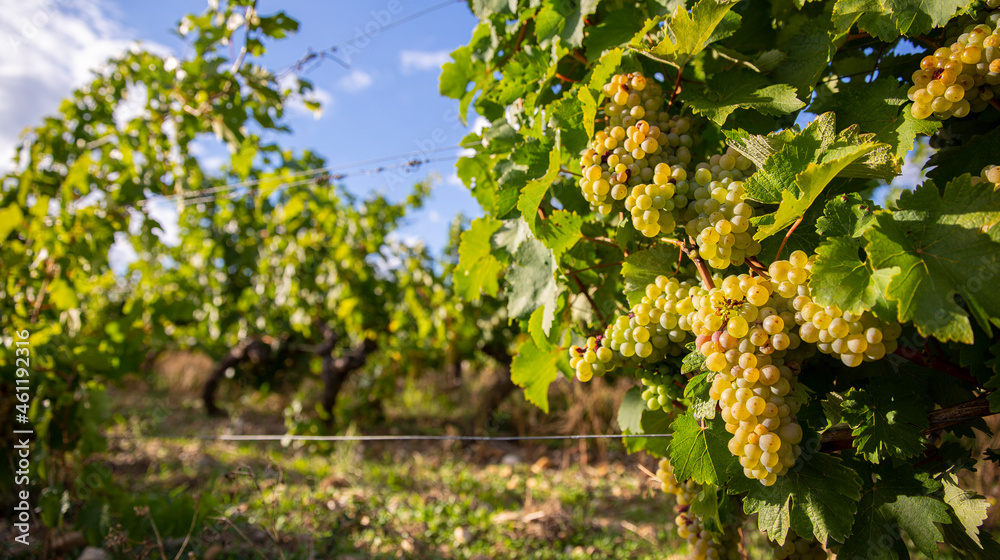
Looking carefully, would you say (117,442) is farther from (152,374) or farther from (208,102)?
(152,374)

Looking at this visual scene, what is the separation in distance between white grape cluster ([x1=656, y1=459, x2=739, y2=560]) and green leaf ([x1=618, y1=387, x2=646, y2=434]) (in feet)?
0.42

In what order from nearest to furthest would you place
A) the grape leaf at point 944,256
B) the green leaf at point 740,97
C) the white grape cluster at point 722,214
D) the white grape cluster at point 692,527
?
the grape leaf at point 944,256, the white grape cluster at point 722,214, the green leaf at point 740,97, the white grape cluster at point 692,527

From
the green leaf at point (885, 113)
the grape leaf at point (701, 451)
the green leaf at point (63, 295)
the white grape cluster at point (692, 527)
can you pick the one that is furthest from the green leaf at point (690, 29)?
the green leaf at point (63, 295)

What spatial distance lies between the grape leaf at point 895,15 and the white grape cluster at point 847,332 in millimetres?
456

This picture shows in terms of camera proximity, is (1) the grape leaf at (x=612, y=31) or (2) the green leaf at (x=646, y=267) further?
(1) the grape leaf at (x=612, y=31)

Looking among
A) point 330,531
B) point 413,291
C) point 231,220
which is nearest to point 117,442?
point 231,220

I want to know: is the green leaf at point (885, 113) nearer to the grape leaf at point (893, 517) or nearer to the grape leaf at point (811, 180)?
the grape leaf at point (811, 180)

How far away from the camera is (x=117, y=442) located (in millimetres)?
5621

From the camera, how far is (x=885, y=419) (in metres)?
1.01

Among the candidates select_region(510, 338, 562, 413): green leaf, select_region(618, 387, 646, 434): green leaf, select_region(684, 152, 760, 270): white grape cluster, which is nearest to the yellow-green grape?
select_region(684, 152, 760, 270): white grape cluster

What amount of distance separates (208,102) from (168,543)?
98.9 inches

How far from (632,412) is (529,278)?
0.46m

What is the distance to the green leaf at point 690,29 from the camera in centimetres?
103

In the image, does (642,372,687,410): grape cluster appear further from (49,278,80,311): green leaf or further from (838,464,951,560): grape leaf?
(49,278,80,311): green leaf
